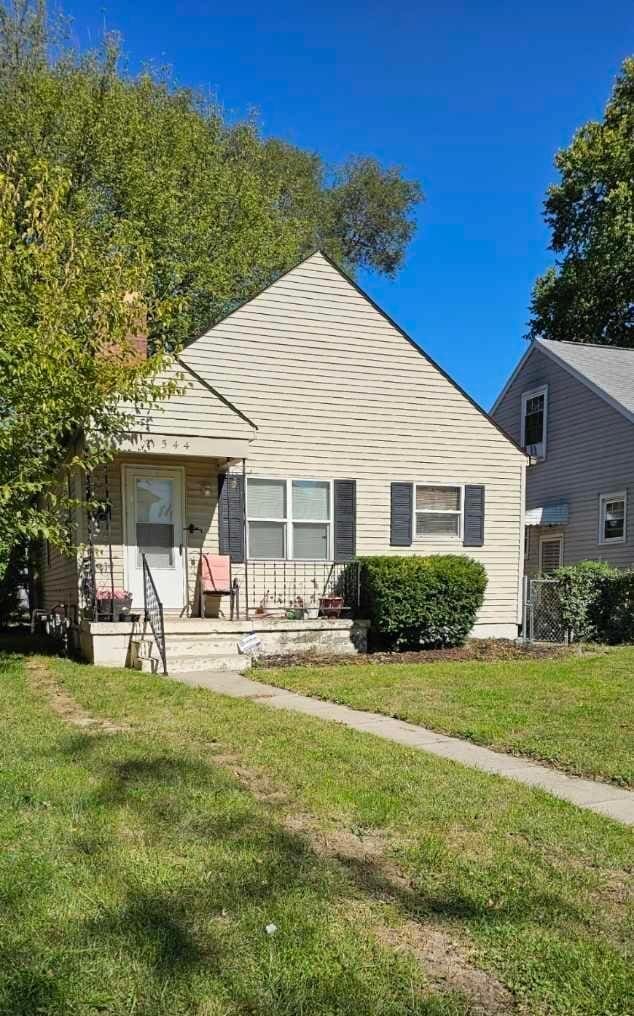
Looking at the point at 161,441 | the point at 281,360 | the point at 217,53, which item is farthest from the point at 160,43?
the point at 161,441

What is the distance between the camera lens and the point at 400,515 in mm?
11656

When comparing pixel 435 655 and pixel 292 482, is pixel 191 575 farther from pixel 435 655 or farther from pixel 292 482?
pixel 435 655

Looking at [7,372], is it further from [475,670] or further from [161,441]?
[475,670]

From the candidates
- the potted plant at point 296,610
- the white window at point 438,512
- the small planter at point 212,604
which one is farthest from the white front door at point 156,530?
the white window at point 438,512

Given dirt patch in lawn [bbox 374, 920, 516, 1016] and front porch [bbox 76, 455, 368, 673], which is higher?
front porch [bbox 76, 455, 368, 673]

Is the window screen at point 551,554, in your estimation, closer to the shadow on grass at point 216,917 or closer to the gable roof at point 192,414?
the gable roof at point 192,414

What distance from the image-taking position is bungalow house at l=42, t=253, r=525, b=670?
376 inches

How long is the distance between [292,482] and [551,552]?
34.5 feet

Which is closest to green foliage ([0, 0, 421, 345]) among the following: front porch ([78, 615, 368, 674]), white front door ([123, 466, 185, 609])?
white front door ([123, 466, 185, 609])

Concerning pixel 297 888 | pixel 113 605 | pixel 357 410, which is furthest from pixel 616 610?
pixel 297 888

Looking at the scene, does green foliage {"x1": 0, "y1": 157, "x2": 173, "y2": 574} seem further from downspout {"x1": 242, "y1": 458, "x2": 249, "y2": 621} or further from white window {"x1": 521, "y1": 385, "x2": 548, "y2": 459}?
white window {"x1": 521, "y1": 385, "x2": 548, "y2": 459}

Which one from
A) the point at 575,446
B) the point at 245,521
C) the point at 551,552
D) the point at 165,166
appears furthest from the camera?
the point at 165,166

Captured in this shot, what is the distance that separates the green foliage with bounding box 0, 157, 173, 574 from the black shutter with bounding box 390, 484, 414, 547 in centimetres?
484

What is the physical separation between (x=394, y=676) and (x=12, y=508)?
15.7 feet
